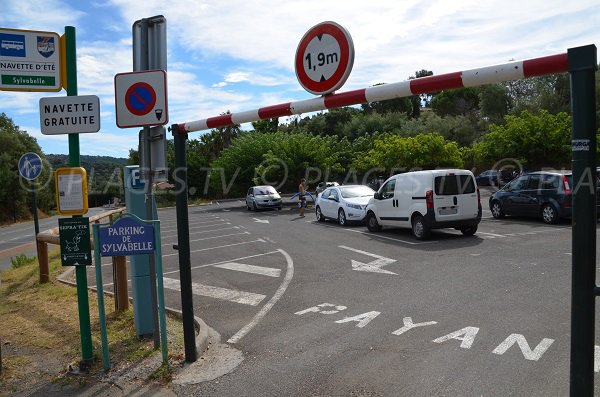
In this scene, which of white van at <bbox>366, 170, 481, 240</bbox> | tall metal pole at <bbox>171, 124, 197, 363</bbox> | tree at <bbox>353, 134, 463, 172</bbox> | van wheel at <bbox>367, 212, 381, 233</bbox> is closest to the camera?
tall metal pole at <bbox>171, 124, 197, 363</bbox>

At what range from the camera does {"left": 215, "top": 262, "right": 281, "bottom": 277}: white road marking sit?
10.2 meters

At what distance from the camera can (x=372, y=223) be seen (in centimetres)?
1594

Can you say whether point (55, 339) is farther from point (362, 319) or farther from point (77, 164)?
point (362, 319)

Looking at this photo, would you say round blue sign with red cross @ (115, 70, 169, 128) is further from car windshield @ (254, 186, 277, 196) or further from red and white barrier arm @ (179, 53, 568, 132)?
car windshield @ (254, 186, 277, 196)

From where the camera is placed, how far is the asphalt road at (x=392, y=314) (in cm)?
478

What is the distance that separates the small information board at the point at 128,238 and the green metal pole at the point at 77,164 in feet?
1.23

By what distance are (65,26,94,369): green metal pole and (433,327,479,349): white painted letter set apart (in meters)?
3.62

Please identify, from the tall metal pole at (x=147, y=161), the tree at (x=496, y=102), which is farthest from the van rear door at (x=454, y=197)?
the tree at (x=496, y=102)

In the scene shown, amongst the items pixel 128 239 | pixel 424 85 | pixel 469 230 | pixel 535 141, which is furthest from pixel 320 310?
pixel 535 141

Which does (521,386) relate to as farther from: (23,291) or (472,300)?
(23,291)

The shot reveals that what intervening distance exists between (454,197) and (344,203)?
5.59 metres

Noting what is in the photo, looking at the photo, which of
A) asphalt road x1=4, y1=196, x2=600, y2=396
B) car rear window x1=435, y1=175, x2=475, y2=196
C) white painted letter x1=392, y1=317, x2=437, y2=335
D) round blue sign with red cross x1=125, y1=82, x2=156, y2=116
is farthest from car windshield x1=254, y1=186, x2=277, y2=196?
round blue sign with red cross x1=125, y1=82, x2=156, y2=116

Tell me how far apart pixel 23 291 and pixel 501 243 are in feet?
33.2

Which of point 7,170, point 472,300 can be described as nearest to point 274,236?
point 472,300
